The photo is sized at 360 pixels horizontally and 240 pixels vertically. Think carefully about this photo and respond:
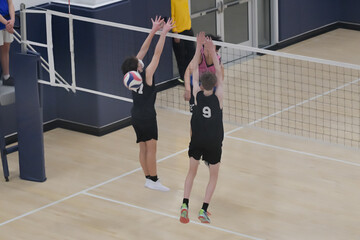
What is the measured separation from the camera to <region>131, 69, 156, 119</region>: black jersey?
9.34 m

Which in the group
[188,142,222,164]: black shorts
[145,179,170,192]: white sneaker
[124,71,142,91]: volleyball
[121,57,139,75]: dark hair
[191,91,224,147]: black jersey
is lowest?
[145,179,170,192]: white sneaker

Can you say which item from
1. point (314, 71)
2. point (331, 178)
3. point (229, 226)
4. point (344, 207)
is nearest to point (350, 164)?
point (331, 178)

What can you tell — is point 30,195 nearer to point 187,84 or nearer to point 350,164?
point 187,84

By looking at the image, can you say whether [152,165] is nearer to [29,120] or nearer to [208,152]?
[208,152]

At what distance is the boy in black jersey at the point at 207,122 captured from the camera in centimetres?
859

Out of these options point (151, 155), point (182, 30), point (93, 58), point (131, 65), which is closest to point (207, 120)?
point (131, 65)

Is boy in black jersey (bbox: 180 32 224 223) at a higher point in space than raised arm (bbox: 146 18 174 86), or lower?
lower

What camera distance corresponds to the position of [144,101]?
9.42m

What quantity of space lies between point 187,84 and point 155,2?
3.79 meters

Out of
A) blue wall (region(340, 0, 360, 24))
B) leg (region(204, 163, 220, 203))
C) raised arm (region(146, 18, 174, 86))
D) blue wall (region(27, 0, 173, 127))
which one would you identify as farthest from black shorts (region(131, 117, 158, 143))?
blue wall (region(340, 0, 360, 24))

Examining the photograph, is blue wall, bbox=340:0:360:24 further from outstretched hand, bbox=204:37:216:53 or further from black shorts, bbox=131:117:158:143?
outstretched hand, bbox=204:37:216:53

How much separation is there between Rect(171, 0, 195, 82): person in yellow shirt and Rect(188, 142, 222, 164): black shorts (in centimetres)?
477

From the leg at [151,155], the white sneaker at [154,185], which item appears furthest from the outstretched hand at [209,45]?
the white sneaker at [154,185]

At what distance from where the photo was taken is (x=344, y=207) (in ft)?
32.2
